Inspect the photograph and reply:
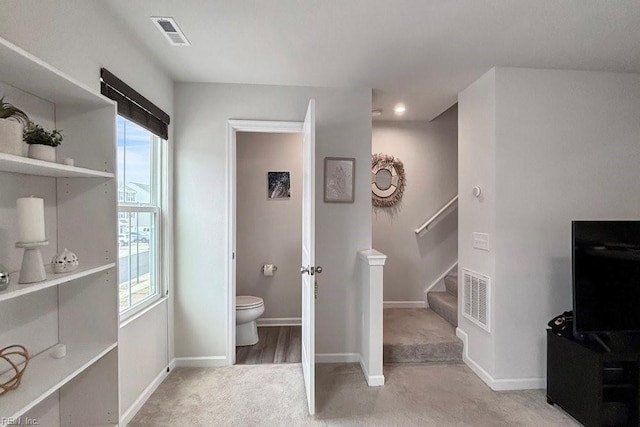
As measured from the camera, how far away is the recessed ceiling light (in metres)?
3.29

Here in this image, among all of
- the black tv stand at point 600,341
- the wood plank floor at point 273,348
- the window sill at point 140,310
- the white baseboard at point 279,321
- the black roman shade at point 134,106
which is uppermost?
the black roman shade at point 134,106

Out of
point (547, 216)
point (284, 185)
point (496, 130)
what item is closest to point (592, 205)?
point (547, 216)

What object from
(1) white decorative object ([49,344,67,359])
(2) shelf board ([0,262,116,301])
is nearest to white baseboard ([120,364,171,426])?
(1) white decorative object ([49,344,67,359])

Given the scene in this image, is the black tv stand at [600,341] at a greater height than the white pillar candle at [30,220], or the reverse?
the white pillar candle at [30,220]

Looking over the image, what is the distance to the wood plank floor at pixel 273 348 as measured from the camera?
2785 millimetres

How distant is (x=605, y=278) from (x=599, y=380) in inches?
24.9

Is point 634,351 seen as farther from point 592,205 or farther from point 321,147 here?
point 321,147

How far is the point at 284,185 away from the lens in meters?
3.64

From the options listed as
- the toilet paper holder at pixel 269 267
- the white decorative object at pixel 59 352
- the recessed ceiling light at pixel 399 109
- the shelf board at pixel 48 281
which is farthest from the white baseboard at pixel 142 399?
the recessed ceiling light at pixel 399 109

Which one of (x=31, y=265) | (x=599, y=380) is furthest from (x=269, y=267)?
(x=599, y=380)

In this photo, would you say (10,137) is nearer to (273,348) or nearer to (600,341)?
(273,348)

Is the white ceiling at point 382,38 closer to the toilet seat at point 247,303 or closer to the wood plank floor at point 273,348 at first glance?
the toilet seat at point 247,303

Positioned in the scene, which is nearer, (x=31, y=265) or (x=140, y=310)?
(x=31, y=265)

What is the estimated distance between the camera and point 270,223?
3664mm
